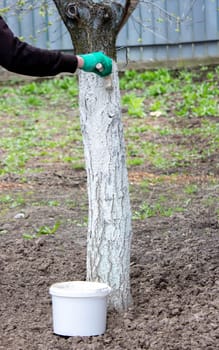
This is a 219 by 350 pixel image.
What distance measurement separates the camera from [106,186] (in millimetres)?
5449

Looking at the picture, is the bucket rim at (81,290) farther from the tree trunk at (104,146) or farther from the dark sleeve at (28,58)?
the dark sleeve at (28,58)

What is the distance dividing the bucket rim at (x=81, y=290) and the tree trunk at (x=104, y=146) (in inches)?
9.3

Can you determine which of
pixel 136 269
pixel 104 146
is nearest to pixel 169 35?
pixel 136 269

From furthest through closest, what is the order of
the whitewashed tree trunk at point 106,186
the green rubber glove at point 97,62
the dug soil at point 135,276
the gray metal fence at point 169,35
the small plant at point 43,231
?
the gray metal fence at point 169,35 → the small plant at point 43,231 → the whitewashed tree trunk at point 106,186 → the dug soil at point 135,276 → the green rubber glove at point 97,62

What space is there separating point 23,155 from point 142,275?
476 centimetres

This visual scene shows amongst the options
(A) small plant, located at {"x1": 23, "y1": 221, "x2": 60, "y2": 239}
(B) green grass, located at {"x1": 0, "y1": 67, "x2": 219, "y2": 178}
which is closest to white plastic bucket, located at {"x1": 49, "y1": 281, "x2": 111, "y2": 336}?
(A) small plant, located at {"x1": 23, "y1": 221, "x2": 60, "y2": 239}

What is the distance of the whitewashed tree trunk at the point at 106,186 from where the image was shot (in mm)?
5414

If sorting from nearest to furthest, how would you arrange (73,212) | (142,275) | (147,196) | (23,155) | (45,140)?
(142,275) → (73,212) → (147,196) → (23,155) → (45,140)

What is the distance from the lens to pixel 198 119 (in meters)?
11.9

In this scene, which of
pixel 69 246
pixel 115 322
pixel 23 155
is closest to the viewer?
pixel 115 322

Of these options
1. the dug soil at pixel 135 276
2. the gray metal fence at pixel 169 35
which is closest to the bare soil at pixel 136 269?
the dug soil at pixel 135 276

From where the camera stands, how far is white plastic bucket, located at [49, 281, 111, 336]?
16.4ft

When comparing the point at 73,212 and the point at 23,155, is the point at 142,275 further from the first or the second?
the point at 23,155

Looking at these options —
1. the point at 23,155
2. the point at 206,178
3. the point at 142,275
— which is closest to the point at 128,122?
the point at 23,155
